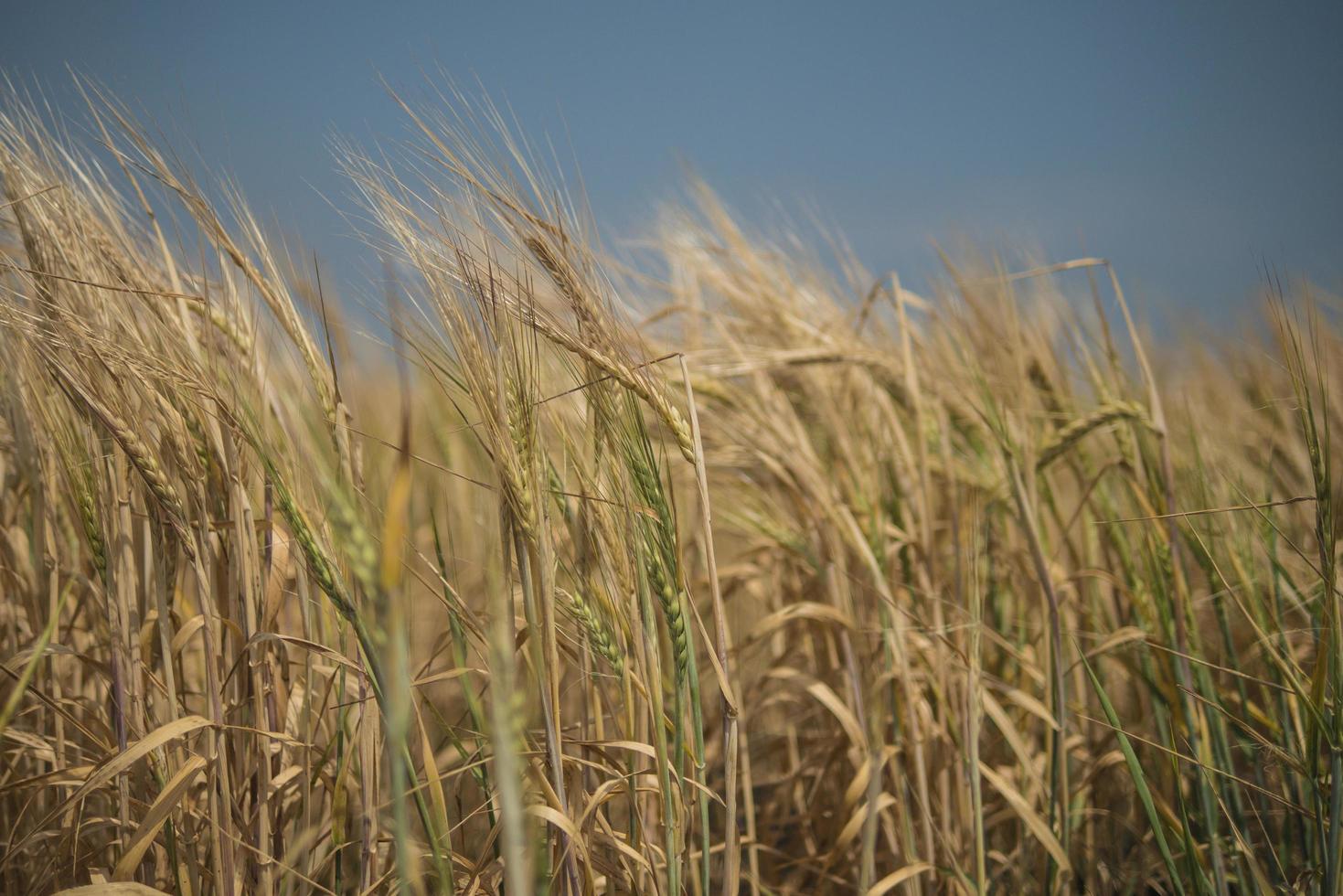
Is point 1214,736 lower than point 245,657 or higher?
lower

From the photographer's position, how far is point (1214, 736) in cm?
134

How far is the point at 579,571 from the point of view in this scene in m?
0.93

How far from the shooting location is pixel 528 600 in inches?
30.4

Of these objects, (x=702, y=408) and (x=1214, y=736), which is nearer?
(x=1214, y=736)

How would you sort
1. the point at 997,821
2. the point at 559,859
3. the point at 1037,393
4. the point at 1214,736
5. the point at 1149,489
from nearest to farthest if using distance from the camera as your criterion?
1. the point at 559,859
2. the point at 1214,736
3. the point at 1149,489
4. the point at 997,821
5. the point at 1037,393

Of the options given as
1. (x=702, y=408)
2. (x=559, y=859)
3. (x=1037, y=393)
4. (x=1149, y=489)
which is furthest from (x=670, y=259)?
(x=559, y=859)

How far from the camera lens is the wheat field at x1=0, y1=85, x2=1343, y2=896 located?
2.76ft

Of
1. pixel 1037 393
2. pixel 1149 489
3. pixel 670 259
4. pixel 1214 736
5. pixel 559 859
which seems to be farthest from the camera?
pixel 670 259

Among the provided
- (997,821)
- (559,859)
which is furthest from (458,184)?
(997,821)

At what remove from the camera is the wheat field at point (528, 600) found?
2.76 feet

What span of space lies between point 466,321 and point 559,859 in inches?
24.7

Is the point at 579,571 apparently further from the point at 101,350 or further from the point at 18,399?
the point at 18,399

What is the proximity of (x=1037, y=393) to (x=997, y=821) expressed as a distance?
953 mm

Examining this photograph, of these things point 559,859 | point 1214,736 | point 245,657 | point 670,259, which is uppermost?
point 670,259
